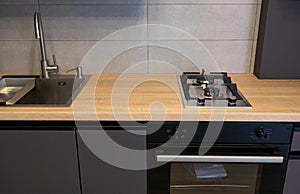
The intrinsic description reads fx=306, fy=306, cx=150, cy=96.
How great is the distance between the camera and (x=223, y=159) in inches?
53.4

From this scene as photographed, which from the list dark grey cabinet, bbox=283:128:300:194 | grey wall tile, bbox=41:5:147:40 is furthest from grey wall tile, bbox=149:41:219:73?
dark grey cabinet, bbox=283:128:300:194

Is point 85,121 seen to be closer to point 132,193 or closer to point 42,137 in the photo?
point 42,137

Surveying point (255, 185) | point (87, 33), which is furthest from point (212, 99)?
point (87, 33)

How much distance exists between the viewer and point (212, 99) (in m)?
1.46

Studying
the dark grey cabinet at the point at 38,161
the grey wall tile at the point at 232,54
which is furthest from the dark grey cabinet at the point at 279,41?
the dark grey cabinet at the point at 38,161

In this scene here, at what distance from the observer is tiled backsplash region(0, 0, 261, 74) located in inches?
71.1

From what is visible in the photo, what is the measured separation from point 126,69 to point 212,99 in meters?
0.68

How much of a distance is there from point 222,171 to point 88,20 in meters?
1.15

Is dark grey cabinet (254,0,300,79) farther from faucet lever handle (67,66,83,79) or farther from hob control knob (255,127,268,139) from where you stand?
faucet lever handle (67,66,83,79)

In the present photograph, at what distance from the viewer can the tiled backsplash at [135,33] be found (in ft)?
5.92

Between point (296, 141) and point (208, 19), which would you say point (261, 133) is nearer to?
point (296, 141)

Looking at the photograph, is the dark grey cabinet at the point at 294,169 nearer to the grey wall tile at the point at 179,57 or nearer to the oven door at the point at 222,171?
the oven door at the point at 222,171

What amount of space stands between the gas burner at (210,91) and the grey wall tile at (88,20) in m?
0.42

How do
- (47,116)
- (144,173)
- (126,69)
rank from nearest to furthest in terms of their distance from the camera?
(47,116) < (144,173) < (126,69)
